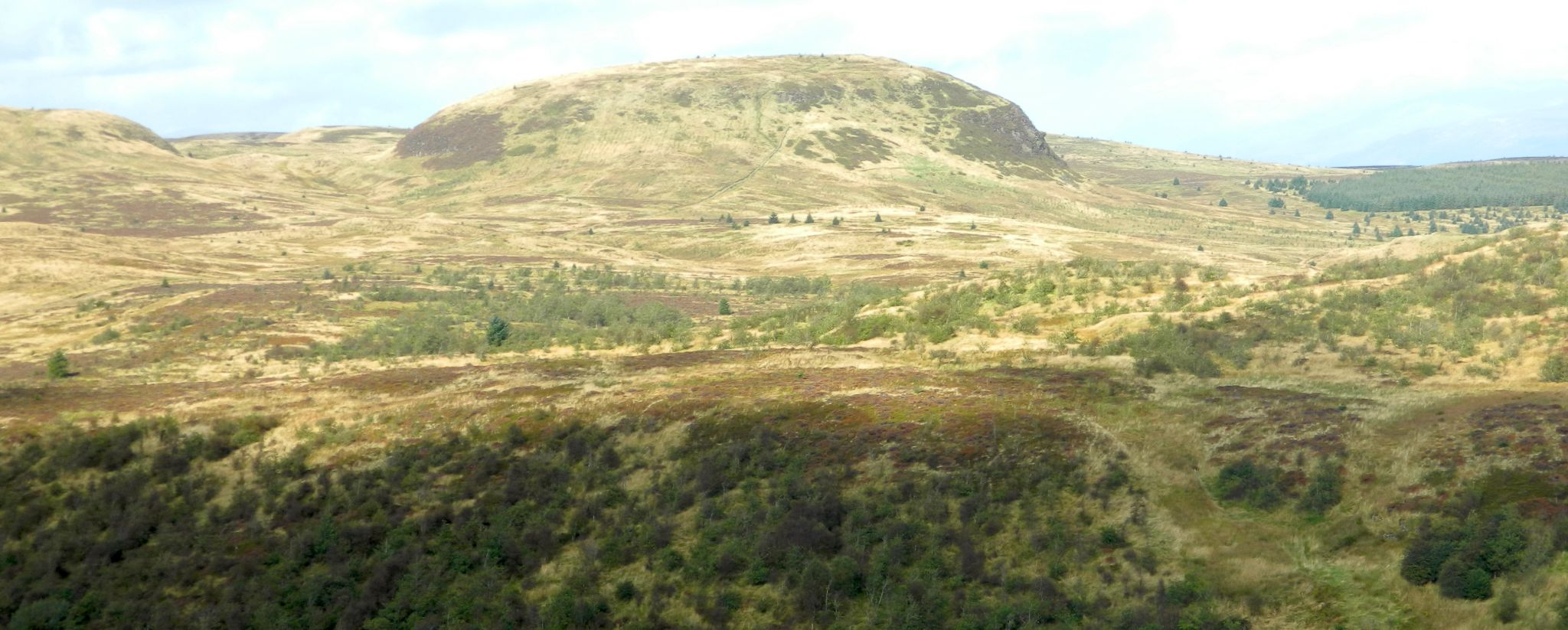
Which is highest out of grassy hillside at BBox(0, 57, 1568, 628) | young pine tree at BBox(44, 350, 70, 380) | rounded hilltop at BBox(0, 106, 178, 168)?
rounded hilltop at BBox(0, 106, 178, 168)

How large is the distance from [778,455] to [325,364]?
31.7 meters

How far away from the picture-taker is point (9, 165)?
163375 mm

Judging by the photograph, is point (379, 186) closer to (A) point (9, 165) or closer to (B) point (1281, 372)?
(A) point (9, 165)

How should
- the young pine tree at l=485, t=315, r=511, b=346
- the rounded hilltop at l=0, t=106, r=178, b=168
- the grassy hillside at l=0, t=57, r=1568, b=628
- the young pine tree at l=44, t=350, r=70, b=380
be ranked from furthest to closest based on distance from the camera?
the rounded hilltop at l=0, t=106, r=178, b=168
the young pine tree at l=485, t=315, r=511, b=346
the young pine tree at l=44, t=350, r=70, b=380
the grassy hillside at l=0, t=57, r=1568, b=628

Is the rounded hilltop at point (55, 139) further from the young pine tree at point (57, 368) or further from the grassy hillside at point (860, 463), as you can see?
the young pine tree at point (57, 368)

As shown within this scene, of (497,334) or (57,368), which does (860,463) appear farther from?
(57,368)

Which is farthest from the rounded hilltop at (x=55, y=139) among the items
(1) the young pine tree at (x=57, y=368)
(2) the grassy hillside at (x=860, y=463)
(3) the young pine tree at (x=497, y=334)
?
(3) the young pine tree at (x=497, y=334)

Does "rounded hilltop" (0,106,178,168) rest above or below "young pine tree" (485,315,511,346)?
above

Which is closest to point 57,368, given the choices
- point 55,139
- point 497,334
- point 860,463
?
point 497,334

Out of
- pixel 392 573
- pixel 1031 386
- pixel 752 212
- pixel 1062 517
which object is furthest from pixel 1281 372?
pixel 752 212

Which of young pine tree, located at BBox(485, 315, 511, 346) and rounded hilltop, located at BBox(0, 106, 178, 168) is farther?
rounded hilltop, located at BBox(0, 106, 178, 168)

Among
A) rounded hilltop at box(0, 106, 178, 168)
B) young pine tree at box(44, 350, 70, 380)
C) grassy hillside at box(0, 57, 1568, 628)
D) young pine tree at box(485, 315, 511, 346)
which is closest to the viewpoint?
grassy hillside at box(0, 57, 1568, 628)

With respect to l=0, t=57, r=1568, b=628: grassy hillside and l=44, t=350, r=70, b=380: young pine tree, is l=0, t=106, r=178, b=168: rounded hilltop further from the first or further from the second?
l=44, t=350, r=70, b=380: young pine tree

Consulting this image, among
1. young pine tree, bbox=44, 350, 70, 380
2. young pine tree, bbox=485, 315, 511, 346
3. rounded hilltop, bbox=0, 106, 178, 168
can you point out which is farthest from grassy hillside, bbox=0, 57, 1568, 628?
rounded hilltop, bbox=0, 106, 178, 168
